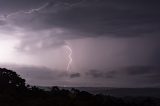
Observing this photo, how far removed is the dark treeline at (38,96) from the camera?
107 ft

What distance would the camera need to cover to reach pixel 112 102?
36.2 meters

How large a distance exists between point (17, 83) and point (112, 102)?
998cm

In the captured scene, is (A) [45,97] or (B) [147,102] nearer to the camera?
(A) [45,97]

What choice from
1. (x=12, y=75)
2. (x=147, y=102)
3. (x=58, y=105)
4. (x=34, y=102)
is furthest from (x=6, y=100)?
(x=147, y=102)

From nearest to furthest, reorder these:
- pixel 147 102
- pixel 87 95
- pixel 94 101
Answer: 1. pixel 94 101
2. pixel 87 95
3. pixel 147 102

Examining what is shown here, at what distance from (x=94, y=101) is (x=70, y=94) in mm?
3050

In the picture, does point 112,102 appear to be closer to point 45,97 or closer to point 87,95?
point 87,95

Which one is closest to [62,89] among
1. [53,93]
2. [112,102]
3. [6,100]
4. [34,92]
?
[53,93]

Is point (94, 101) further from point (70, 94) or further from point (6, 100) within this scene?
point (6, 100)

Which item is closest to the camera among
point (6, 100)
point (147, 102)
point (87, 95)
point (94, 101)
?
point (6, 100)

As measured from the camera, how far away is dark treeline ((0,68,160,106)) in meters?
32.7

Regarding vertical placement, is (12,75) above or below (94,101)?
above

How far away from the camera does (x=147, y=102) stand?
40594 mm

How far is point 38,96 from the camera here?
36.2 meters
